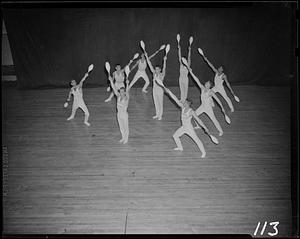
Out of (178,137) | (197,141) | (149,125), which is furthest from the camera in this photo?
(149,125)

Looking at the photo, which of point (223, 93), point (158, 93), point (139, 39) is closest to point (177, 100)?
point (158, 93)

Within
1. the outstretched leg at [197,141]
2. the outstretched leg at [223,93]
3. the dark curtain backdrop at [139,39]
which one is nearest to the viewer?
the outstretched leg at [197,141]

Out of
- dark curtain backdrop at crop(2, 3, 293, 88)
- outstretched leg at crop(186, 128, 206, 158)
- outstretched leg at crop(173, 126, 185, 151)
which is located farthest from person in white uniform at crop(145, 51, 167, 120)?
dark curtain backdrop at crop(2, 3, 293, 88)

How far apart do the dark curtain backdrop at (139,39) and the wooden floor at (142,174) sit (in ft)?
5.26

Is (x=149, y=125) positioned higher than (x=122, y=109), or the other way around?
(x=122, y=109)

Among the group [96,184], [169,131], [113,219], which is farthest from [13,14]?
[113,219]

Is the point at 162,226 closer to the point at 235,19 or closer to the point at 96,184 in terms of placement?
the point at 96,184

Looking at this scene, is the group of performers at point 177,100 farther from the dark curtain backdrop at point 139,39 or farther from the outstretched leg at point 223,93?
the dark curtain backdrop at point 139,39

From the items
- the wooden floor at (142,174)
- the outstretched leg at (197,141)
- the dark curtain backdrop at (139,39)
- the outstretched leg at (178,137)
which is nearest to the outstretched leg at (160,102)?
the wooden floor at (142,174)

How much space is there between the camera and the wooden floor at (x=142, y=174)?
4047 millimetres

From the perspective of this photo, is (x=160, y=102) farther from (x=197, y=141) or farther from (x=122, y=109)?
(x=197, y=141)

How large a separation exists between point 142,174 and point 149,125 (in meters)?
1.69

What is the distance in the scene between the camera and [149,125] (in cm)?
666

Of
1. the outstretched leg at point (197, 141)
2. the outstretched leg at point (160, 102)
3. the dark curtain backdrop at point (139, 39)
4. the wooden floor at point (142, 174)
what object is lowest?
→ the wooden floor at point (142, 174)
